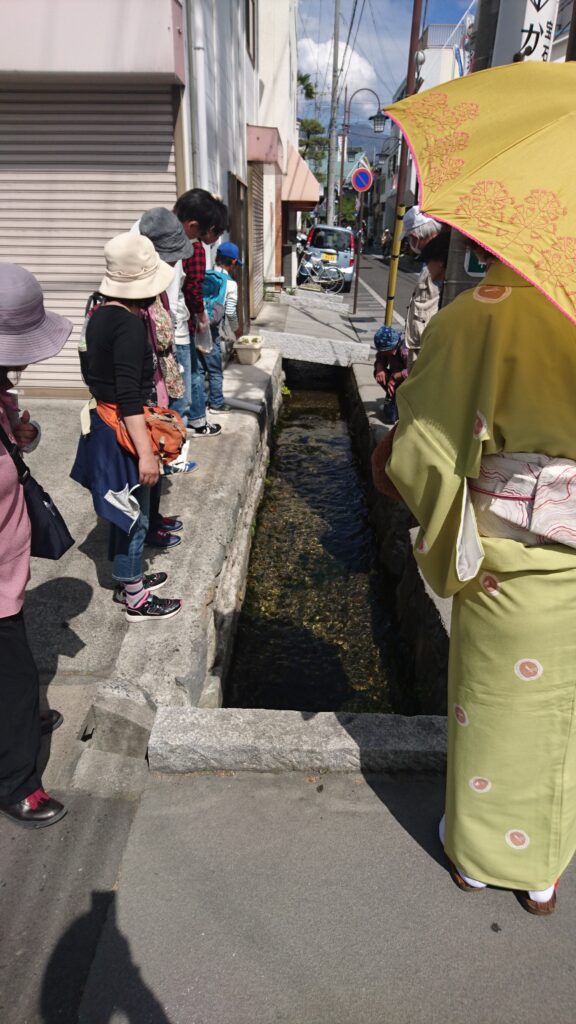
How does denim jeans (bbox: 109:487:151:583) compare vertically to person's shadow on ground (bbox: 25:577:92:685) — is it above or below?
above

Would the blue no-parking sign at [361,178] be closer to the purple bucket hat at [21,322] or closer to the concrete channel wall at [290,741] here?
the purple bucket hat at [21,322]

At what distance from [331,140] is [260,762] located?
35958 mm

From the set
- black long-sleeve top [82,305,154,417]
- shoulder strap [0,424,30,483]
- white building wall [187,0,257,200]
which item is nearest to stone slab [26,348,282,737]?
shoulder strap [0,424,30,483]

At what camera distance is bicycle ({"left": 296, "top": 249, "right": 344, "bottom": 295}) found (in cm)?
2250

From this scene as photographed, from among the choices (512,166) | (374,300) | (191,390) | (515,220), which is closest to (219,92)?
(191,390)

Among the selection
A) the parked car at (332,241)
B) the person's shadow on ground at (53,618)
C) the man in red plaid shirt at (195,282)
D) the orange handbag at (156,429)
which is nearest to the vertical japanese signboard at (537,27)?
the man in red plaid shirt at (195,282)

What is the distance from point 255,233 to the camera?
511 inches

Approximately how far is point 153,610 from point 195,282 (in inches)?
117

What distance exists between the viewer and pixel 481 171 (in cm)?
143

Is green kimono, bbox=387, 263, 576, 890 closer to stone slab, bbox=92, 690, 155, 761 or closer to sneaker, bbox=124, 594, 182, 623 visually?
stone slab, bbox=92, 690, 155, 761

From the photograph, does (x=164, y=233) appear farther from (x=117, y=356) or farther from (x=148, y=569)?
(x=148, y=569)

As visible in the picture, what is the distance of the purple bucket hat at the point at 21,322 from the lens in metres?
1.97

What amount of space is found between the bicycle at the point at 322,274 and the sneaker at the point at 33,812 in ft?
71.8

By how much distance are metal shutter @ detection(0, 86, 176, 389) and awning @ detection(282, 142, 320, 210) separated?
14301 millimetres
